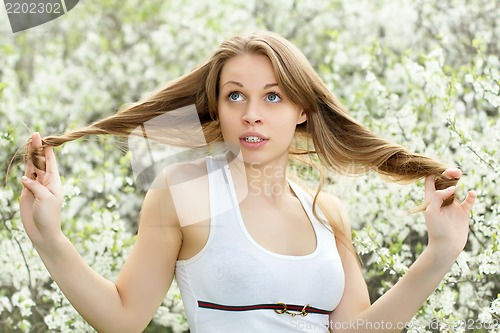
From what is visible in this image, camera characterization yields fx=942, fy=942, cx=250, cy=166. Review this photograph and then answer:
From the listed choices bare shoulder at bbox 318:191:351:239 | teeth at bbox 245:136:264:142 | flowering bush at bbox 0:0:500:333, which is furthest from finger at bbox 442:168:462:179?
flowering bush at bbox 0:0:500:333

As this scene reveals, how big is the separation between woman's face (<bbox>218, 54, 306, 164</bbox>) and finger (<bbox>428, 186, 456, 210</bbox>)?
0.48 metres

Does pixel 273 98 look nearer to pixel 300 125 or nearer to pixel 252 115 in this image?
pixel 252 115

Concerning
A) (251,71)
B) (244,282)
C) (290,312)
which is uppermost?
(251,71)

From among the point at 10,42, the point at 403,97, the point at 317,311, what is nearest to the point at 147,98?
the point at 317,311

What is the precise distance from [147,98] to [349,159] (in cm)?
67

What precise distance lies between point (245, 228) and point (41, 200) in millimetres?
624

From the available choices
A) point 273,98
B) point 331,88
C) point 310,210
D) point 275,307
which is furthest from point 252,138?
point 331,88

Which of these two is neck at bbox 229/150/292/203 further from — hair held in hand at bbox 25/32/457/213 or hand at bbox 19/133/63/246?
hand at bbox 19/133/63/246

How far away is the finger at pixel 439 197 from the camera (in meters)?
2.64

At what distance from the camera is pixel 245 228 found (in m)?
2.80

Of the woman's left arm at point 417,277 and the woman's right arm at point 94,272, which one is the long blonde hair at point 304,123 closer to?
the woman's left arm at point 417,277

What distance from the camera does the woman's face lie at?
2764mm

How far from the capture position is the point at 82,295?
8.61 ft

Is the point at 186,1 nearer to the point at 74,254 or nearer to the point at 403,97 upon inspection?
the point at 403,97
